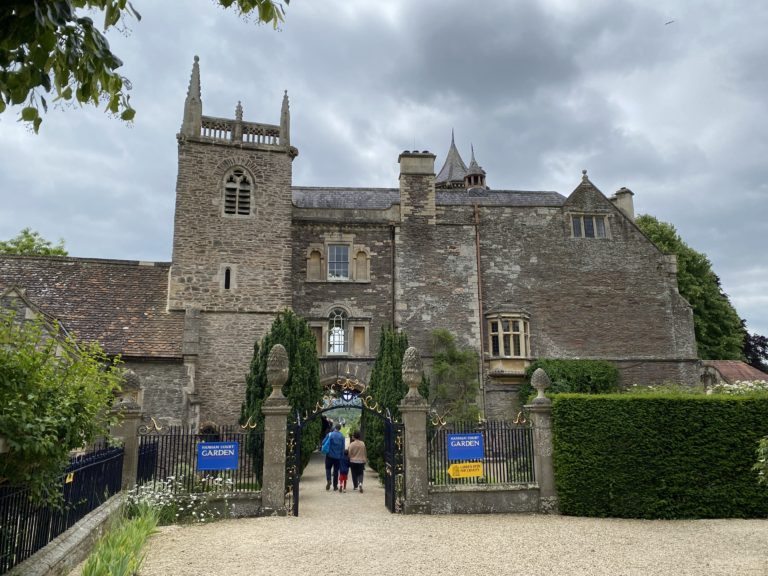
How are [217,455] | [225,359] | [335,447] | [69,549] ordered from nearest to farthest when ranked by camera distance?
[69,549] → [217,455] → [335,447] → [225,359]

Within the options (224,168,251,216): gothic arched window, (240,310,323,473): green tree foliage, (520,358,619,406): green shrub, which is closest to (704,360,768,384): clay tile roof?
(520,358,619,406): green shrub

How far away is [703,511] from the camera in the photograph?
11094mm

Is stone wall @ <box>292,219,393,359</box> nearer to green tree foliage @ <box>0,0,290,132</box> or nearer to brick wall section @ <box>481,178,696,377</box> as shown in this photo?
brick wall section @ <box>481,178,696,377</box>

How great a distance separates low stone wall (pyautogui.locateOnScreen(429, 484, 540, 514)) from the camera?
36.8 feet

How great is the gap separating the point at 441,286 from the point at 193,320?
9079 millimetres

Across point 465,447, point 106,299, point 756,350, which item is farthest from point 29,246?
point 756,350

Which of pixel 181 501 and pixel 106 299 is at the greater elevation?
pixel 106 299

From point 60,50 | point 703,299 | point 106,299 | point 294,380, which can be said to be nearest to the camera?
point 60,50

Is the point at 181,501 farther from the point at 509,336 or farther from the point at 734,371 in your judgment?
the point at 734,371

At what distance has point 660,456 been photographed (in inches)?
443

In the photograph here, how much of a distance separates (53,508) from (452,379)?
16495 mm

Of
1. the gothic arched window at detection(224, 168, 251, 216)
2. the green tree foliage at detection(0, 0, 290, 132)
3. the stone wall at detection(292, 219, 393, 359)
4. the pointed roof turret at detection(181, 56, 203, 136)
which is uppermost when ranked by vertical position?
the pointed roof turret at detection(181, 56, 203, 136)

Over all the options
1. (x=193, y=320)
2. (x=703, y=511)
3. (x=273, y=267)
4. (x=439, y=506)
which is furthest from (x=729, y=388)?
(x=193, y=320)

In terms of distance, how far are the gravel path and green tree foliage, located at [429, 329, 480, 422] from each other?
32.1 ft
